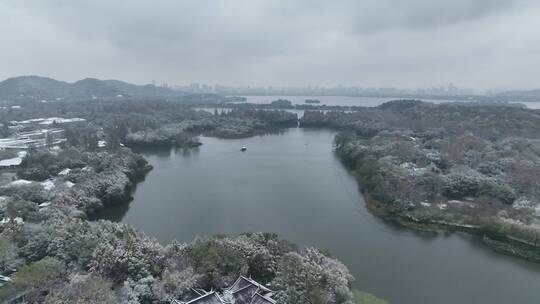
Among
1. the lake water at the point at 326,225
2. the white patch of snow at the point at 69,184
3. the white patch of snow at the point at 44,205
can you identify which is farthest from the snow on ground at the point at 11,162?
the white patch of snow at the point at 44,205

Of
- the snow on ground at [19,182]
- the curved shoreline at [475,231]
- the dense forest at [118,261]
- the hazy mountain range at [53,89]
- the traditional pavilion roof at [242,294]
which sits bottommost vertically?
the curved shoreline at [475,231]

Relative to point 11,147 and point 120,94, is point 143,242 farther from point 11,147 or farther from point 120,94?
point 120,94

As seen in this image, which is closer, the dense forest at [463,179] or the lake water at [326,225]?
the lake water at [326,225]

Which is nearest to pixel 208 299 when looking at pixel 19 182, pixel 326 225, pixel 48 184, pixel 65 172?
pixel 326 225

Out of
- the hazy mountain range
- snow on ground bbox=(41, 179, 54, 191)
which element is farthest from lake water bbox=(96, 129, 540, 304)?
the hazy mountain range

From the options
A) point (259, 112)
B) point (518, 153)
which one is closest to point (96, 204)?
point (518, 153)

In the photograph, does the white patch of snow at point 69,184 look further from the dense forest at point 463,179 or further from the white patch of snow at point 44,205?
the dense forest at point 463,179

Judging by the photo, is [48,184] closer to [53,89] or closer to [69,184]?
[69,184]

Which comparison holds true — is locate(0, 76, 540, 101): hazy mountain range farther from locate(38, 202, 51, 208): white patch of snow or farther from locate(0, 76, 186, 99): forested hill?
locate(38, 202, 51, 208): white patch of snow

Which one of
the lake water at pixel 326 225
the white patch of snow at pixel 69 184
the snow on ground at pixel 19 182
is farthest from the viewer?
the white patch of snow at pixel 69 184
